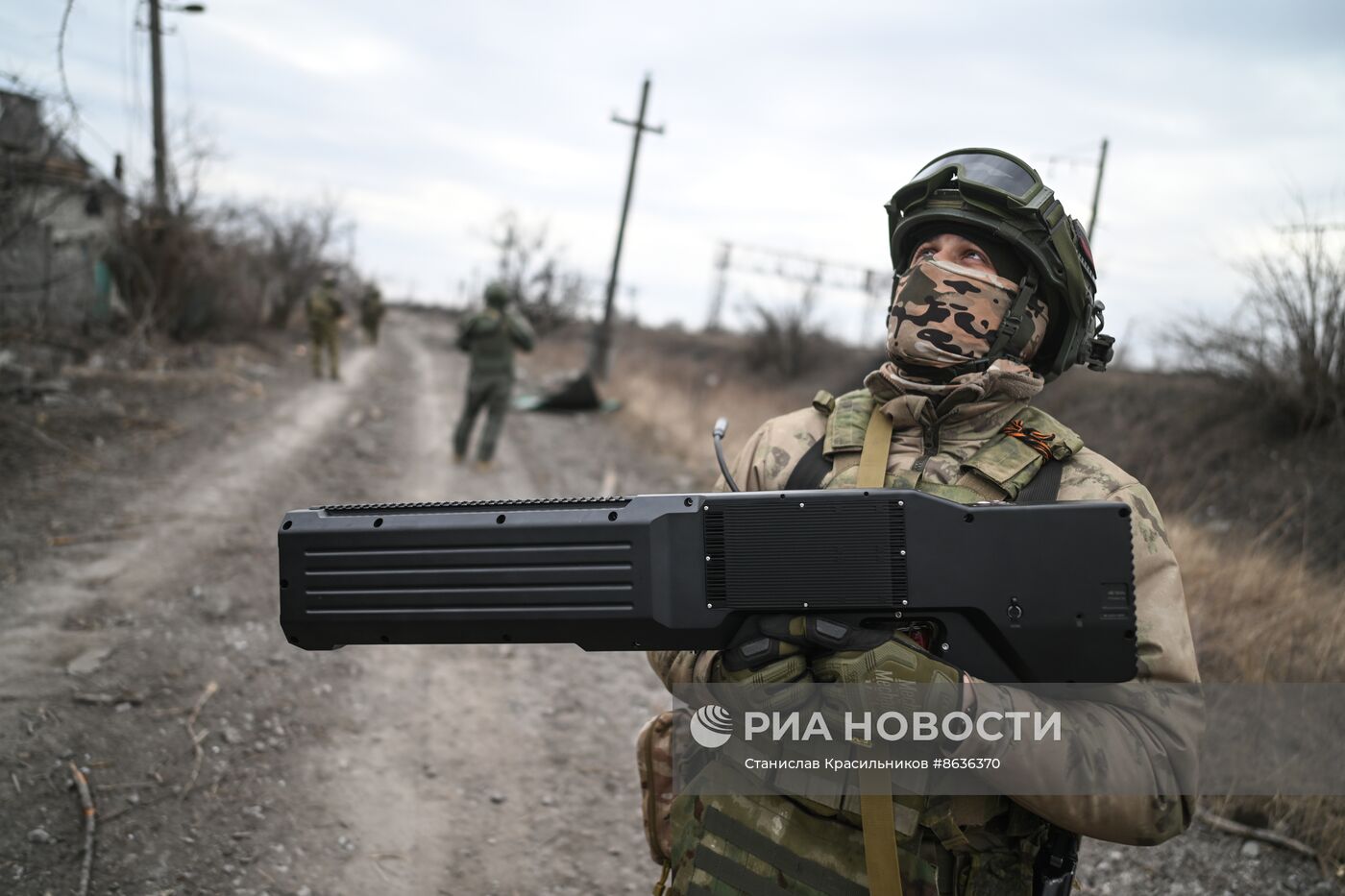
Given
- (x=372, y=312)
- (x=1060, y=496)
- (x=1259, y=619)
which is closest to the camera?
(x=1060, y=496)

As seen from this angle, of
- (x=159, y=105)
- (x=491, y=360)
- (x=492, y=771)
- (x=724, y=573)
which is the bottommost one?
(x=492, y=771)

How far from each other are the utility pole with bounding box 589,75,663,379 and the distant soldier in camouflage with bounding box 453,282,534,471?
8393 millimetres

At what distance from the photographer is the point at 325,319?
17.0 metres

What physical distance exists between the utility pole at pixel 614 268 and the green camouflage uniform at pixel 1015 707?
17173 mm

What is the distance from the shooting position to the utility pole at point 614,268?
19375mm

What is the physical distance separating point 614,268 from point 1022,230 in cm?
1845

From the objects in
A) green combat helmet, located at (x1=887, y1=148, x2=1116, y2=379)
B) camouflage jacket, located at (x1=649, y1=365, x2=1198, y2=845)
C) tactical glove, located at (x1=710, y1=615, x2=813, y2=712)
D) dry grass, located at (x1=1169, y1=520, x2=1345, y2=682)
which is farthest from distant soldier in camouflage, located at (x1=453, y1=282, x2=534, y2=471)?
tactical glove, located at (x1=710, y1=615, x2=813, y2=712)

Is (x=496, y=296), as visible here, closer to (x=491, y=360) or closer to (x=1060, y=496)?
(x=491, y=360)

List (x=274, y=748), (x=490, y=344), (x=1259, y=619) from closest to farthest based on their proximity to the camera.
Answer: (x=274, y=748) < (x=1259, y=619) < (x=490, y=344)

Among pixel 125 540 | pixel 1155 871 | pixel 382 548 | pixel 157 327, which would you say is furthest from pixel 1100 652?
pixel 157 327

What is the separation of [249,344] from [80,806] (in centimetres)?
1752

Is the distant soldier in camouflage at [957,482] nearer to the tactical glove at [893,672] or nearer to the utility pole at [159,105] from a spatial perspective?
the tactical glove at [893,672]

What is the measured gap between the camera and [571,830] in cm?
389

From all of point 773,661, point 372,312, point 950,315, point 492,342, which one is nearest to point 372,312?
point 372,312
